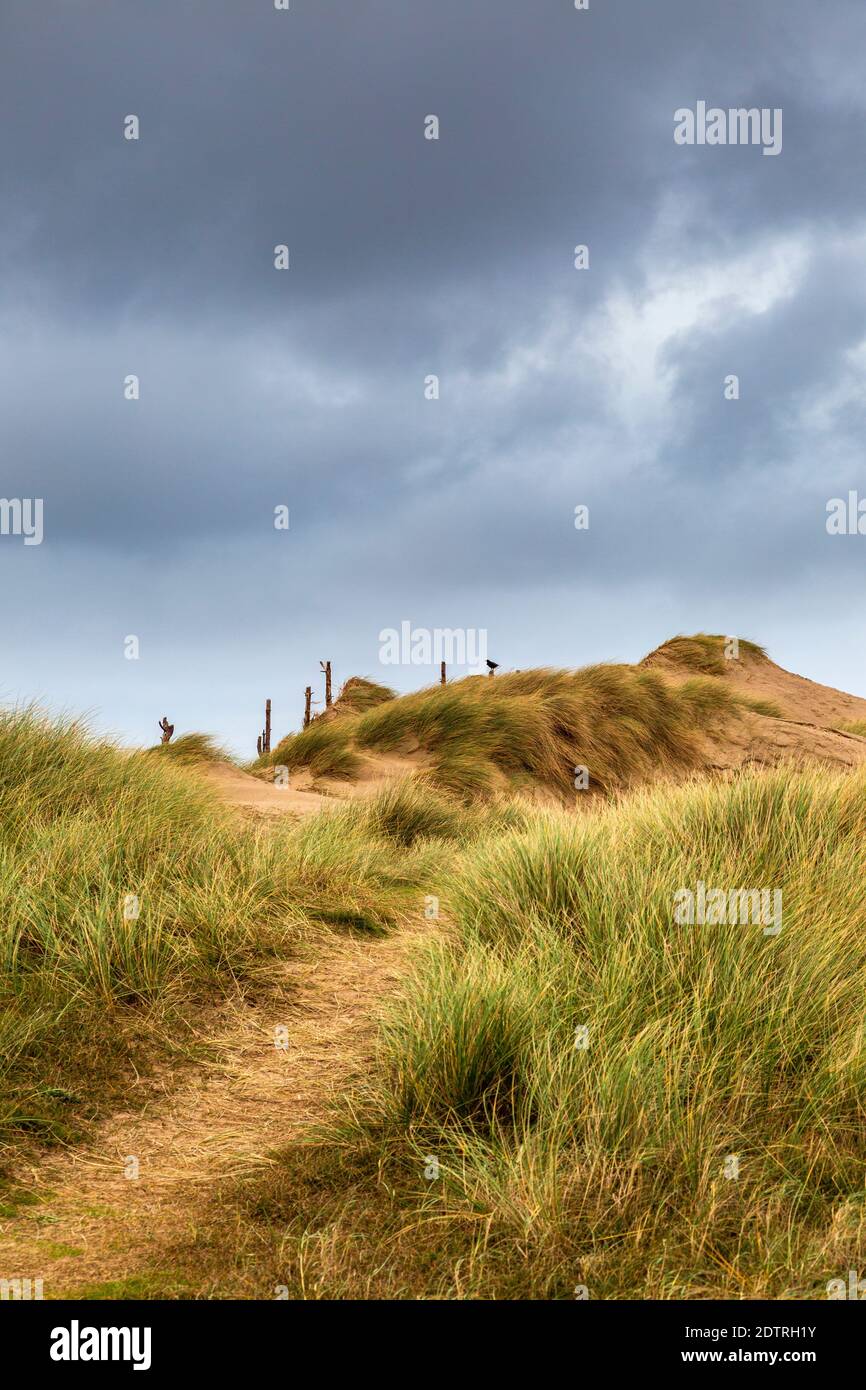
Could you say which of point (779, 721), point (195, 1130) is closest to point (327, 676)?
point (779, 721)

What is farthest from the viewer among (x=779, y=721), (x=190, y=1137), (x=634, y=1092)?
(x=779, y=721)

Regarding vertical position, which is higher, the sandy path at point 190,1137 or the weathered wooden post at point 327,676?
the weathered wooden post at point 327,676

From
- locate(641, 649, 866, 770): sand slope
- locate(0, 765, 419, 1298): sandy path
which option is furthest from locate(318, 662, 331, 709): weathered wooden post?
locate(0, 765, 419, 1298): sandy path

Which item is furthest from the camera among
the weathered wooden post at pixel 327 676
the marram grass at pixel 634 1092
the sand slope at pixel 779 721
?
the weathered wooden post at pixel 327 676

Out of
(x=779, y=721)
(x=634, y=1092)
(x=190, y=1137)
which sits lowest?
(x=190, y=1137)

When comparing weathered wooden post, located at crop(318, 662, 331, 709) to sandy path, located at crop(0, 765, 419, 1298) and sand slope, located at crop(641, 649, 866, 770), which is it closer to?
Result: sand slope, located at crop(641, 649, 866, 770)

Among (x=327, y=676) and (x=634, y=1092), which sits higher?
(x=327, y=676)

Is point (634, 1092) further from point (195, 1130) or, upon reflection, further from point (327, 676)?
point (327, 676)

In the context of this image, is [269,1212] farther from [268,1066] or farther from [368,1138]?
[268,1066]

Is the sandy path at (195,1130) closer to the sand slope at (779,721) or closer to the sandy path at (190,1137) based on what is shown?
the sandy path at (190,1137)

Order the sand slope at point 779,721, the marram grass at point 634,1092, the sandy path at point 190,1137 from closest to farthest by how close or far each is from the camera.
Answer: the marram grass at point 634,1092
the sandy path at point 190,1137
the sand slope at point 779,721

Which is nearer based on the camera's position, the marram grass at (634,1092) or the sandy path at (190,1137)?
the marram grass at (634,1092)

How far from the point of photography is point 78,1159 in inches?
132

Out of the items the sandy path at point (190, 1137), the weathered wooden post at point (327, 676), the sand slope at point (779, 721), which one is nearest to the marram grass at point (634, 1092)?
the sandy path at point (190, 1137)
